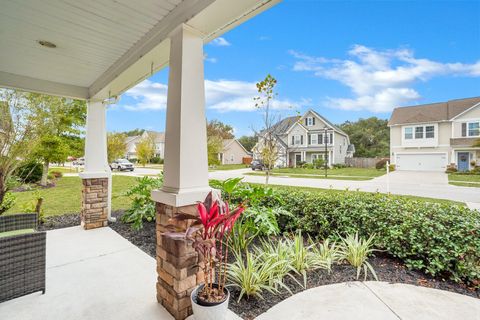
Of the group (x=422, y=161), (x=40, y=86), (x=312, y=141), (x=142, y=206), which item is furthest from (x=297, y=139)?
(x=40, y=86)

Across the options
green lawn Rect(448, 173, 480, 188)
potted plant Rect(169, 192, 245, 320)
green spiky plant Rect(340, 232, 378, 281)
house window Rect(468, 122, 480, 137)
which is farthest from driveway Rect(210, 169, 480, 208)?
house window Rect(468, 122, 480, 137)

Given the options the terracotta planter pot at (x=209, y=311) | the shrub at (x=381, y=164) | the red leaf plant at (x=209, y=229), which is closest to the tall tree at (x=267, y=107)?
the red leaf plant at (x=209, y=229)

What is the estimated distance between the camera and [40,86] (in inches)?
165

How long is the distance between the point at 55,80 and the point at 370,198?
6001mm

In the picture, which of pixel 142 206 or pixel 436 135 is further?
pixel 436 135

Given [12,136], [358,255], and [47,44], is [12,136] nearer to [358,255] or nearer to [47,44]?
[47,44]

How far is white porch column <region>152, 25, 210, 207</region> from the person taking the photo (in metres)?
1.99

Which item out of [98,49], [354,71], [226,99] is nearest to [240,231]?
[98,49]

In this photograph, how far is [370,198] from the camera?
11.9 ft

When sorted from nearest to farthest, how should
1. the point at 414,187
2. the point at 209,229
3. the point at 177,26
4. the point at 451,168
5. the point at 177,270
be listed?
the point at 209,229 → the point at 177,270 → the point at 177,26 → the point at 414,187 → the point at 451,168

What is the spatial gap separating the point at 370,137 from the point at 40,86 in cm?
3755

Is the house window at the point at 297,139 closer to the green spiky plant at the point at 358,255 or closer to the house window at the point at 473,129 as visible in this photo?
the house window at the point at 473,129

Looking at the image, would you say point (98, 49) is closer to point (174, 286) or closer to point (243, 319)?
point (174, 286)

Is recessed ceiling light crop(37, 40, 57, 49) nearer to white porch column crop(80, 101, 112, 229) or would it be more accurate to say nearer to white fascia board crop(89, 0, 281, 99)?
white fascia board crop(89, 0, 281, 99)
